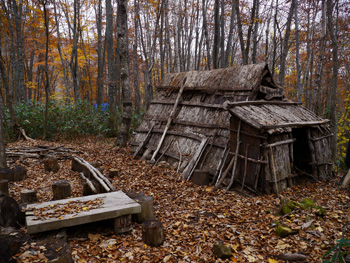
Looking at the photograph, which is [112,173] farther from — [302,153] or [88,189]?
[302,153]

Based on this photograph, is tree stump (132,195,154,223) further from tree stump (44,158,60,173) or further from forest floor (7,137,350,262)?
tree stump (44,158,60,173)

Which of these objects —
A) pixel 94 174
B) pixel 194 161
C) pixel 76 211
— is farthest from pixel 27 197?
pixel 194 161

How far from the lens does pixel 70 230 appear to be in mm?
4230

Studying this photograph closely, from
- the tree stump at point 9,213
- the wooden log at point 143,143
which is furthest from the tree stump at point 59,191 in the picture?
the wooden log at point 143,143

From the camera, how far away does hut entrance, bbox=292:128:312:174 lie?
25.8ft

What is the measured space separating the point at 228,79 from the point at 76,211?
6316mm

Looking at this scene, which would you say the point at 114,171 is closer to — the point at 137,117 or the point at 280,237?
the point at 280,237

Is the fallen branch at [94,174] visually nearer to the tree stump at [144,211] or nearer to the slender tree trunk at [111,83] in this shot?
the tree stump at [144,211]

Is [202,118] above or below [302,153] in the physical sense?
above

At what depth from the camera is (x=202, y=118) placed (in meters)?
8.32

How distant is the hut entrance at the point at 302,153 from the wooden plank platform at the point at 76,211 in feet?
19.6

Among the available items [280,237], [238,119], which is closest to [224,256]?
[280,237]

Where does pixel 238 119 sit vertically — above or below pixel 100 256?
above

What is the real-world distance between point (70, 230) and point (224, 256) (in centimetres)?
267
